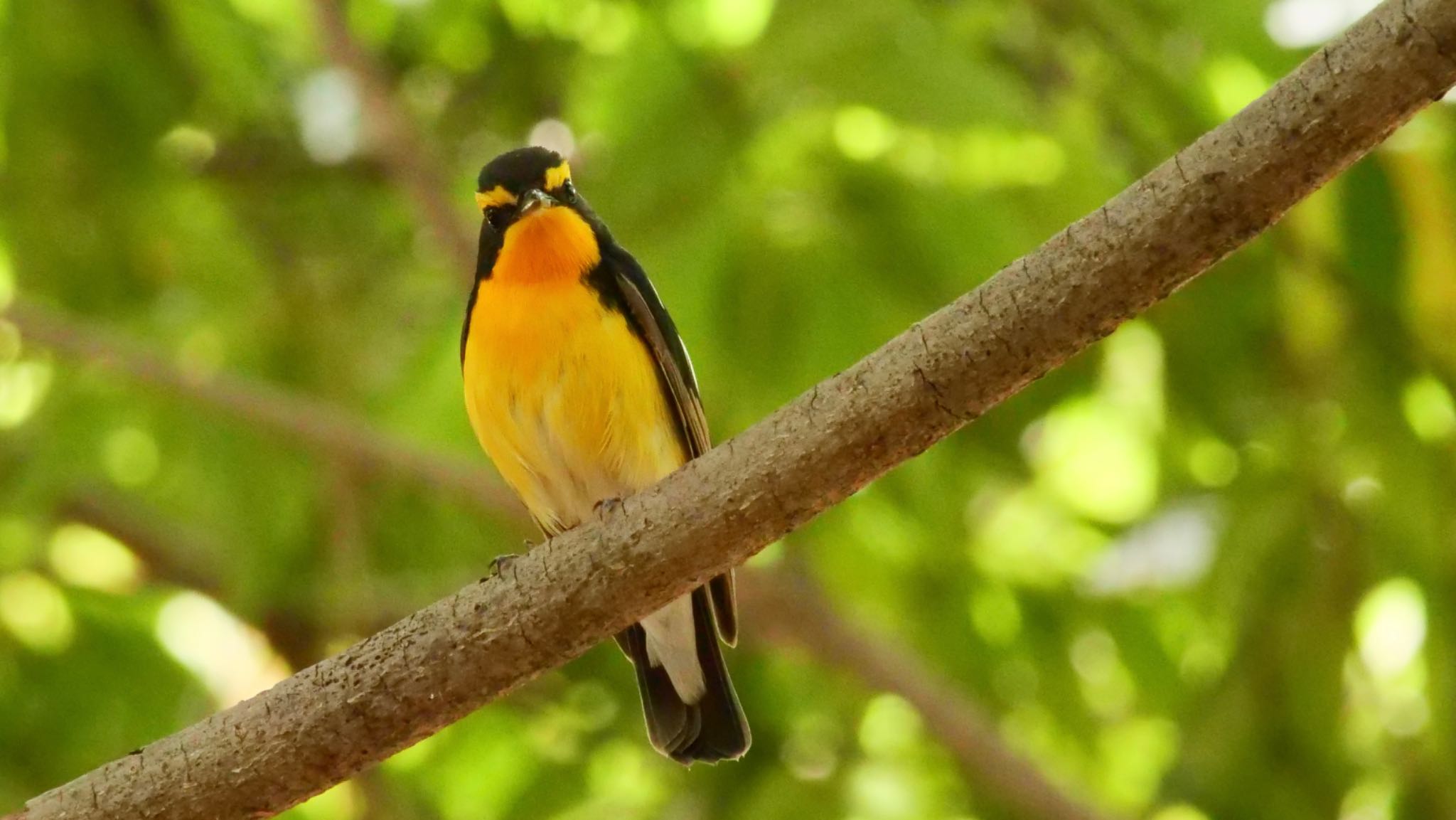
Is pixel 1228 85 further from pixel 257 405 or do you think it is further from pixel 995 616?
pixel 257 405

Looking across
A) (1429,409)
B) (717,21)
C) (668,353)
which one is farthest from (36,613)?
(1429,409)

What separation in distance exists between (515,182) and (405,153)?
1.20 m

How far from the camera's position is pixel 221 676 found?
6.41 m

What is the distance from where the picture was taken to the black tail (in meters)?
5.25

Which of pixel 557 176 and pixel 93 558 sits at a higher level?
pixel 93 558

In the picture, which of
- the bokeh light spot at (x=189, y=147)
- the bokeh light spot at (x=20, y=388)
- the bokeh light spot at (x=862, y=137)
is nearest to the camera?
the bokeh light spot at (x=862, y=137)

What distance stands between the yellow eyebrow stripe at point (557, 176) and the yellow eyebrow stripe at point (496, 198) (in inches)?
4.6

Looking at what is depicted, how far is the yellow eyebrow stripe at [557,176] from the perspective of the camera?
5.34 m

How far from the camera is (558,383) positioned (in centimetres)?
502

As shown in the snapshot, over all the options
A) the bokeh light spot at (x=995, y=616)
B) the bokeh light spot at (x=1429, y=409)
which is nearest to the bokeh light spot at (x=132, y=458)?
the bokeh light spot at (x=995, y=616)

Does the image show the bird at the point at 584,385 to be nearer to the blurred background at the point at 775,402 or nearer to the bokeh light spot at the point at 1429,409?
the blurred background at the point at 775,402

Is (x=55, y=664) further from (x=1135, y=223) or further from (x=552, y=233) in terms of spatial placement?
(x=1135, y=223)

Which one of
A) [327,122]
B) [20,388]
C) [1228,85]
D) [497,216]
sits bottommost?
[1228,85]

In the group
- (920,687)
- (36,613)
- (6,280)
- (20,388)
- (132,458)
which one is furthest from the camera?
(132,458)
